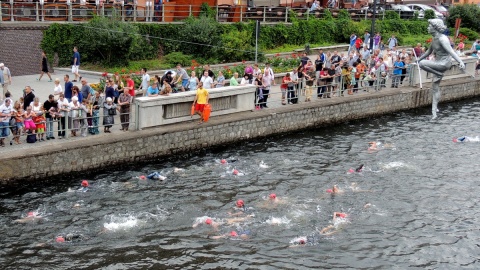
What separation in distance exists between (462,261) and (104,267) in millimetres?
8643

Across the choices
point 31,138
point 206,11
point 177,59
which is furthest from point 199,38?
point 31,138

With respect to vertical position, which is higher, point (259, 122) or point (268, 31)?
point (268, 31)

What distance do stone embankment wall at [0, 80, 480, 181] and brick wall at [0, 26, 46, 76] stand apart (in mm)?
11380

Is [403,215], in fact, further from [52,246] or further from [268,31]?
[268,31]

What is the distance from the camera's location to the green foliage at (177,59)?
34953 millimetres

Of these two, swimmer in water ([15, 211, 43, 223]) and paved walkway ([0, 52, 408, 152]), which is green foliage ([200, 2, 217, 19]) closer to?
paved walkway ([0, 52, 408, 152])

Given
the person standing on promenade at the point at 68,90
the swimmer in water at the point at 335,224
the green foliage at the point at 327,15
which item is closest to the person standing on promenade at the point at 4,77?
the person standing on promenade at the point at 68,90

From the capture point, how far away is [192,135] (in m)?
25.0

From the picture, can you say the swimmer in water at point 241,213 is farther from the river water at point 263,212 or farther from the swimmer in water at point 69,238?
the swimmer in water at point 69,238

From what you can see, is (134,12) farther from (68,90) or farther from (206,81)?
(68,90)

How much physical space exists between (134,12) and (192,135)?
48.0ft

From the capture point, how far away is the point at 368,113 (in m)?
32.2

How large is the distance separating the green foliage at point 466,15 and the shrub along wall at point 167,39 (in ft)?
52.0

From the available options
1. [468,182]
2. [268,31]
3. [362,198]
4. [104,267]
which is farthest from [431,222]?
[268,31]
